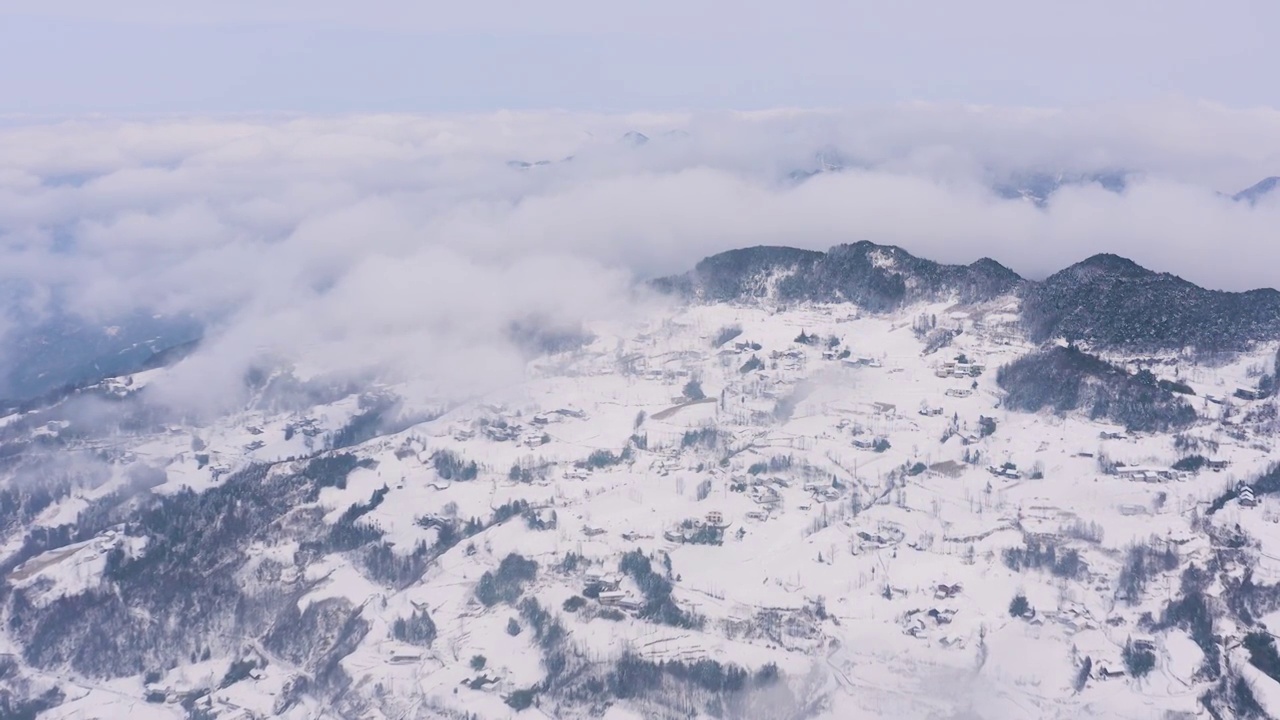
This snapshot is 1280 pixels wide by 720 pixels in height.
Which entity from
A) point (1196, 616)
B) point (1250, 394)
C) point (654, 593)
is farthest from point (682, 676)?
point (1250, 394)

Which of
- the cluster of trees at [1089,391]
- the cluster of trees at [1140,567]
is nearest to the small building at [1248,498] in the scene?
the cluster of trees at [1140,567]

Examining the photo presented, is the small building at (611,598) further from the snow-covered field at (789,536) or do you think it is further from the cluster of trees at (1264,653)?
the cluster of trees at (1264,653)

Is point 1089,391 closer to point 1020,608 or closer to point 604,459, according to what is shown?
point 1020,608

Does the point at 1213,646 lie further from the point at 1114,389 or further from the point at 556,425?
the point at 556,425

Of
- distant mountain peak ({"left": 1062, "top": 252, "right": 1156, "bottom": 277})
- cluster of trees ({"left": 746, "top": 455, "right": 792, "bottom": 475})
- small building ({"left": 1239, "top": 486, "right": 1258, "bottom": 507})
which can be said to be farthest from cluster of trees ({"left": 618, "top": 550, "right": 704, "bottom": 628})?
distant mountain peak ({"left": 1062, "top": 252, "right": 1156, "bottom": 277})

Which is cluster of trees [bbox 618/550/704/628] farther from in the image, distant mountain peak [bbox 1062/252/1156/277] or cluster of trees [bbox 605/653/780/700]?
distant mountain peak [bbox 1062/252/1156/277]

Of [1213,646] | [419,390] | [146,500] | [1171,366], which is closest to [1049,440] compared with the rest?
[1171,366]

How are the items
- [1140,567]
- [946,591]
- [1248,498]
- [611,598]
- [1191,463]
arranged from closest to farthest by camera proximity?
[1140,567]
[946,591]
[1248,498]
[611,598]
[1191,463]

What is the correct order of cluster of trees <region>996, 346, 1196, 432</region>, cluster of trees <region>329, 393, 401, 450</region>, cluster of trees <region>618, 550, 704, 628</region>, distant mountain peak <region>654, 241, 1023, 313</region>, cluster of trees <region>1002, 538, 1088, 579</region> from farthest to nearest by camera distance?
distant mountain peak <region>654, 241, 1023, 313</region>, cluster of trees <region>329, 393, 401, 450</region>, cluster of trees <region>996, 346, 1196, 432</region>, cluster of trees <region>618, 550, 704, 628</region>, cluster of trees <region>1002, 538, 1088, 579</region>
